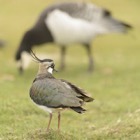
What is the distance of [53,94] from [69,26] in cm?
808

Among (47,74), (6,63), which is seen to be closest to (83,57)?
(6,63)

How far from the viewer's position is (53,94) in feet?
22.7

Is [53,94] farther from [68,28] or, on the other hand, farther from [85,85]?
[68,28]

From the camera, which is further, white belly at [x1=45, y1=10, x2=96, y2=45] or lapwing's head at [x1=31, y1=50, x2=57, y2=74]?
white belly at [x1=45, y1=10, x2=96, y2=45]

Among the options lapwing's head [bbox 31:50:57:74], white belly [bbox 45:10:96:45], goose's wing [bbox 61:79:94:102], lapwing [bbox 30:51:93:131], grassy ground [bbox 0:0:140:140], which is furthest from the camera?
white belly [bbox 45:10:96:45]

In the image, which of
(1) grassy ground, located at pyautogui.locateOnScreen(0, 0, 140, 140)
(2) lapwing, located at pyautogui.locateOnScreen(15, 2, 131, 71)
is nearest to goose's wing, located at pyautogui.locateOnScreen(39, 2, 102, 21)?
(2) lapwing, located at pyautogui.locateOnScreen(15, 2, 131, 71)

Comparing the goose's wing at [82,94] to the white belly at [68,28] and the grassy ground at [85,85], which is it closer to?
the grassy ground at [85,85]

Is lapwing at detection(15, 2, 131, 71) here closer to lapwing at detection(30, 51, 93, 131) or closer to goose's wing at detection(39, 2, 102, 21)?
goose's wing at detection(39, 2, 102, 21)

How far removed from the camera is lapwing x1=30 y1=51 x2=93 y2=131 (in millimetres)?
6746

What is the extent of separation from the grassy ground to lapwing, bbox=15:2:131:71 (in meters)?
1.01

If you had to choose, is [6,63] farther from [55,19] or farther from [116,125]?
[116,125]

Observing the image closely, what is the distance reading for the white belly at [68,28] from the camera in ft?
48.4

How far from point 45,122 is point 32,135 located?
78.2 inches

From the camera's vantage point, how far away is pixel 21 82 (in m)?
14.3
